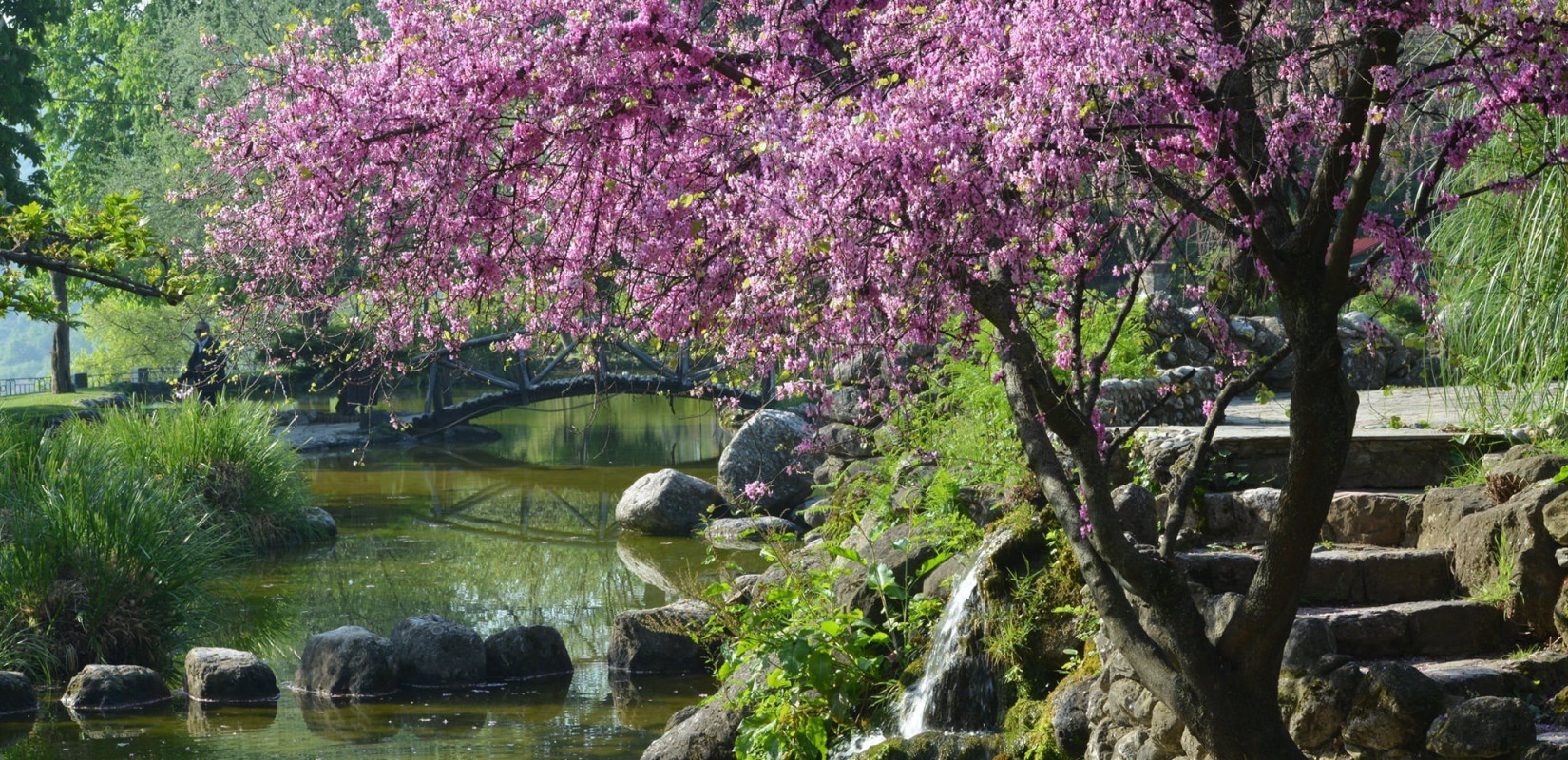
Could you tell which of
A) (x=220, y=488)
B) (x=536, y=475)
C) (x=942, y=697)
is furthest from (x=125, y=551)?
(x=536, y=475)

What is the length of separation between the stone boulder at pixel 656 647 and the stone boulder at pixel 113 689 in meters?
3.33

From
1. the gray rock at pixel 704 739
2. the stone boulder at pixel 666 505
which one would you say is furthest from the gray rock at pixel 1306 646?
the stone boulder at pixel 666 505

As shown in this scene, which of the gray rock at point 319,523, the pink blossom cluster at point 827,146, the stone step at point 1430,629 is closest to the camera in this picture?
the pink blossom cluster at point 827,146

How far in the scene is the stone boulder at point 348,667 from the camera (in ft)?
34.2

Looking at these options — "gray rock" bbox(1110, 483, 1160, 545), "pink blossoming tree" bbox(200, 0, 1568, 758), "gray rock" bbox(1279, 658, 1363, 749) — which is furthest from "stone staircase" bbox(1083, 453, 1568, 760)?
"pink blossoming tree" bbox(200, 0, 1568, 758)

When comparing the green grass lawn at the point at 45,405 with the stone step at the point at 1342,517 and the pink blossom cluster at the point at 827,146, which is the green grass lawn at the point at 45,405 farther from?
the stone step at the point at 1342,517

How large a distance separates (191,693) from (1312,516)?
332 inches

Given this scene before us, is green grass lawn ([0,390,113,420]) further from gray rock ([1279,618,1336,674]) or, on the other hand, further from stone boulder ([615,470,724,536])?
gray rock ([1279,618,1336,674])

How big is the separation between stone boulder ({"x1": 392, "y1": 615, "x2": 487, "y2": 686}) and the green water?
0.23 m

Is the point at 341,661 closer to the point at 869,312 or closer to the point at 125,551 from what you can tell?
the point at 125,551

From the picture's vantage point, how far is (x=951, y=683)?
735 centimetres

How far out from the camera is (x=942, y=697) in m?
7.34

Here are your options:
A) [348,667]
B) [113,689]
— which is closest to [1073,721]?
[348,667]

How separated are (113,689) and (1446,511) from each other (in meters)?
8.70
